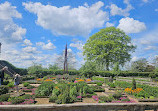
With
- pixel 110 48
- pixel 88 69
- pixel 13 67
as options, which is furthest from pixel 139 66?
pixel 13 67

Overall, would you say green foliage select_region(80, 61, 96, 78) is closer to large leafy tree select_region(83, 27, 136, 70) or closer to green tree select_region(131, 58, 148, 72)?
large leafy tree select_region(83, 27, 136, 70)

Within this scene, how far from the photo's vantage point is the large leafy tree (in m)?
35.2

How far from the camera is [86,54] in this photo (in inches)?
1576

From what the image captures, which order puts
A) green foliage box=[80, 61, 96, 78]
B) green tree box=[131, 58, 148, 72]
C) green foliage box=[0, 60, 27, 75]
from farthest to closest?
1. green tree box=[131, 58, 148, 72]
2. green foliage box=[0, 60, 27, 75]
3. green foliage box=[80, 61, 96, 78]

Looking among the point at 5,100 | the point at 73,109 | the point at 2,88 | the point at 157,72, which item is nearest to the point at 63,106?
the point at 73,109

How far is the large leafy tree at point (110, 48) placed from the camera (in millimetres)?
35188

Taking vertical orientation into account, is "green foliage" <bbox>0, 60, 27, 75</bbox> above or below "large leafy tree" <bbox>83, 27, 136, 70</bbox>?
below

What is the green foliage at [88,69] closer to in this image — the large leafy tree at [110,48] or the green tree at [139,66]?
the large leafy tree at [110,48]

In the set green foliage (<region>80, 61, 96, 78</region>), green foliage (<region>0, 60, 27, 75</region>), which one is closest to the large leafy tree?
green foliage (<region>80, 61, 96, 78</region>)

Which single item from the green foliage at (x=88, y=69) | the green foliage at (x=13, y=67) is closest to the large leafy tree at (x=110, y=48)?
the green foliage at (x=88, y=69)

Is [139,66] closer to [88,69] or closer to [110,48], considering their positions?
[110,48]

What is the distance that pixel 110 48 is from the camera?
120 feet

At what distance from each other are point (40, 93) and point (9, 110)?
25.6 ft

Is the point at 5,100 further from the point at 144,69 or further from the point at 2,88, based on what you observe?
the point at 144,69
